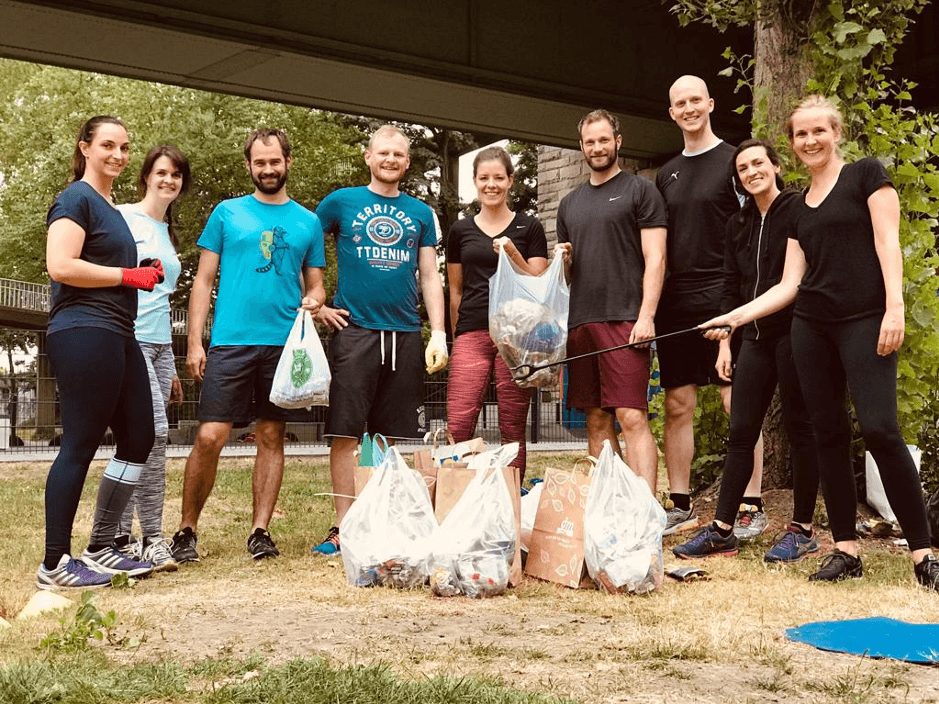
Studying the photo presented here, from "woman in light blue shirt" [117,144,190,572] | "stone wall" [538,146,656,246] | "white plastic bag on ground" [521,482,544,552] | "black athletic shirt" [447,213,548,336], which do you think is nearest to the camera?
"white plastic bag on ground" [521,482,544,552]

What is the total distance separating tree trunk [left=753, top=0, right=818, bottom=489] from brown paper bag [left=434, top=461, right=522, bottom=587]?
2378mm

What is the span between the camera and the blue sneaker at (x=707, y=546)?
471 cm

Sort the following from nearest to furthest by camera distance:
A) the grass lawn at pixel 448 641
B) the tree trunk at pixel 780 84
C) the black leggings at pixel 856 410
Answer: the grass lawn at pixel 448 641
the black leggings at pixel 856 410
the tree trunk at pixel 780 84

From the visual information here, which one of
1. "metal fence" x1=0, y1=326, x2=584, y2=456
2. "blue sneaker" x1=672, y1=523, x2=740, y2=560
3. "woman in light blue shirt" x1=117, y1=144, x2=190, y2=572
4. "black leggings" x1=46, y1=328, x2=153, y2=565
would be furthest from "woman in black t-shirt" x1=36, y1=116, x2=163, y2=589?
"metal fence" x1=0, y1=326, x2=584, y2=456

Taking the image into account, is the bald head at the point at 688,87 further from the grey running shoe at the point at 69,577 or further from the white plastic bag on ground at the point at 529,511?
the grey running shoe at the point at 69,577

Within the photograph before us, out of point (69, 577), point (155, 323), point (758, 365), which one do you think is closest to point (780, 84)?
point (758, 365)

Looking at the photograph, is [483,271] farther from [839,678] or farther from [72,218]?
[839,678]

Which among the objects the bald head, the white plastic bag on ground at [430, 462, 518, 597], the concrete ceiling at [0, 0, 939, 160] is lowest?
the white plastic bag on ground at [430, 462, 518, 597]

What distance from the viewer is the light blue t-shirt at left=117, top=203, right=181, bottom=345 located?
185 inches

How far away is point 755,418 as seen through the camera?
186 inches

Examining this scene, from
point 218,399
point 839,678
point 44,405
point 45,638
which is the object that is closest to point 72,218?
point 218,399

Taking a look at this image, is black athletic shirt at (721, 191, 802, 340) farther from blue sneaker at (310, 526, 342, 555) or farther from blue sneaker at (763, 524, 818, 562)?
blue sneaker at (310, 526, 342, 555)

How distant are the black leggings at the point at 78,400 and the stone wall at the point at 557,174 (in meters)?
10.2

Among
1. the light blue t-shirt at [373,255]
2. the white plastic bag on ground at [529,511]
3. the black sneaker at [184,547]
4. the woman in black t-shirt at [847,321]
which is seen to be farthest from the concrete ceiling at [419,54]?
the woman in black t-shirt at [847,321]
